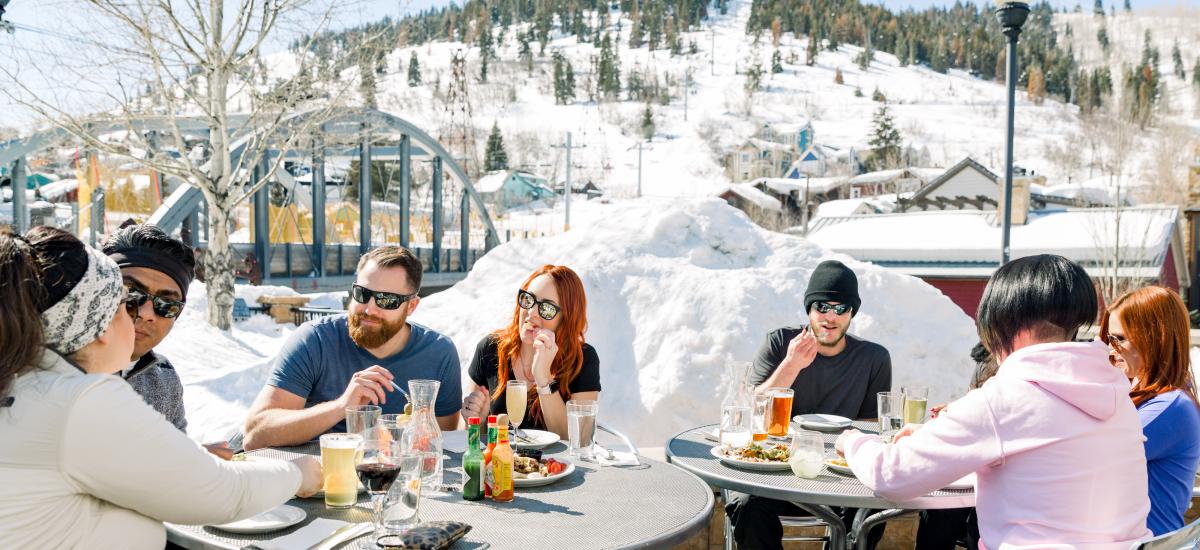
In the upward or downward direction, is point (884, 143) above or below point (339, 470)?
above

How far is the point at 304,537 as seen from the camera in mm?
2129

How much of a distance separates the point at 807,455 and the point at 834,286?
5.03 ft

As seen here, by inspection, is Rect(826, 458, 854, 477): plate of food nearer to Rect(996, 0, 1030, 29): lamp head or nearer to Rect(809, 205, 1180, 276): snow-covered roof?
Rect(996, 0, 1030, 29): lamp head

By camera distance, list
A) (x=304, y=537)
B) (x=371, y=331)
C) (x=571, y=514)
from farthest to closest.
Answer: (x=371, y=331) → (x=571, y=514) → (x=304, y=537)

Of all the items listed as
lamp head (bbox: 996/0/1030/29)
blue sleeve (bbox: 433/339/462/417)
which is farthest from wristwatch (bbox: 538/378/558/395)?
lamp head (bbox: 996/0/1030/29)

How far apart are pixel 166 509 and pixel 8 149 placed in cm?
1892

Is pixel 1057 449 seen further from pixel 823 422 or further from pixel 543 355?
pixel 543 355

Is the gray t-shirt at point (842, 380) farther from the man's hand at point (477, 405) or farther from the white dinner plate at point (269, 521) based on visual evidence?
the white dinner plate at point (269, 521)

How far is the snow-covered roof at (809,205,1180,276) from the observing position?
24562mm

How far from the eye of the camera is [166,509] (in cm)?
183

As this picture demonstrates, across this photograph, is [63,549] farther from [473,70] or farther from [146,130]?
[473,70]

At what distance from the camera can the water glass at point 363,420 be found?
233cm

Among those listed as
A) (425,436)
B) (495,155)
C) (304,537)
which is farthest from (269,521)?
(495,155)

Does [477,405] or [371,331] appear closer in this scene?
[477,405]
